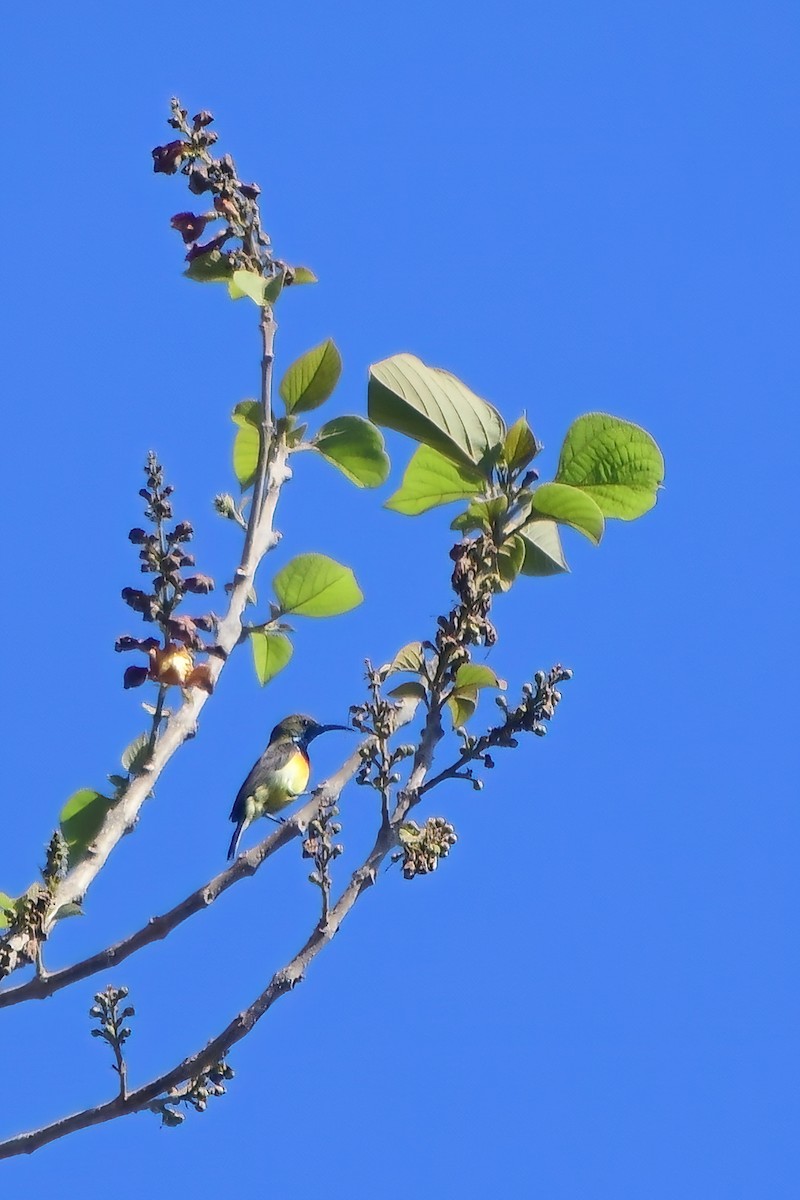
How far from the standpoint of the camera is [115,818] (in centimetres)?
302

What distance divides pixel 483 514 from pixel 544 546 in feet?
0.60

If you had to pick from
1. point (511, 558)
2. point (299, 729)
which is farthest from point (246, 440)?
point (299, 729)

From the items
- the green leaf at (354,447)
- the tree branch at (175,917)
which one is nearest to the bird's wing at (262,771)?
the green leaf at (354,447)

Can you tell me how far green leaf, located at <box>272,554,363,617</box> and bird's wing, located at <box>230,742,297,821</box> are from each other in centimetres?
397

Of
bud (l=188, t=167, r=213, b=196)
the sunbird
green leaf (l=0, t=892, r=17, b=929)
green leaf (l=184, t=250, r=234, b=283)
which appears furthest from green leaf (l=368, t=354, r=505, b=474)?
the sunbird

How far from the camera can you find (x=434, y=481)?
138 inches

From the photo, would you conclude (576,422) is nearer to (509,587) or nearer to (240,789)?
(509,587)

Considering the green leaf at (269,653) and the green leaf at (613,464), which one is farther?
the green leaf at (269,653)

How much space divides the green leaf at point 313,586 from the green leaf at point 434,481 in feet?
1.24

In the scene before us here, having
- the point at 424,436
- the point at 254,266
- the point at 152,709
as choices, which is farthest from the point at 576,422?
the point at 152,709

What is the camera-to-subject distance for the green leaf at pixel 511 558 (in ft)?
11.0

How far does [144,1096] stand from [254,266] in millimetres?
2250

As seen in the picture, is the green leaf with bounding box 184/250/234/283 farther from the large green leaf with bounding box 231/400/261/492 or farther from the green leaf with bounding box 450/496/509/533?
the green leaf with bounding box 450/496/509/533

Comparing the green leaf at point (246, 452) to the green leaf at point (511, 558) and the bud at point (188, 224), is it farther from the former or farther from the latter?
the green leaf at point (511, 558)
